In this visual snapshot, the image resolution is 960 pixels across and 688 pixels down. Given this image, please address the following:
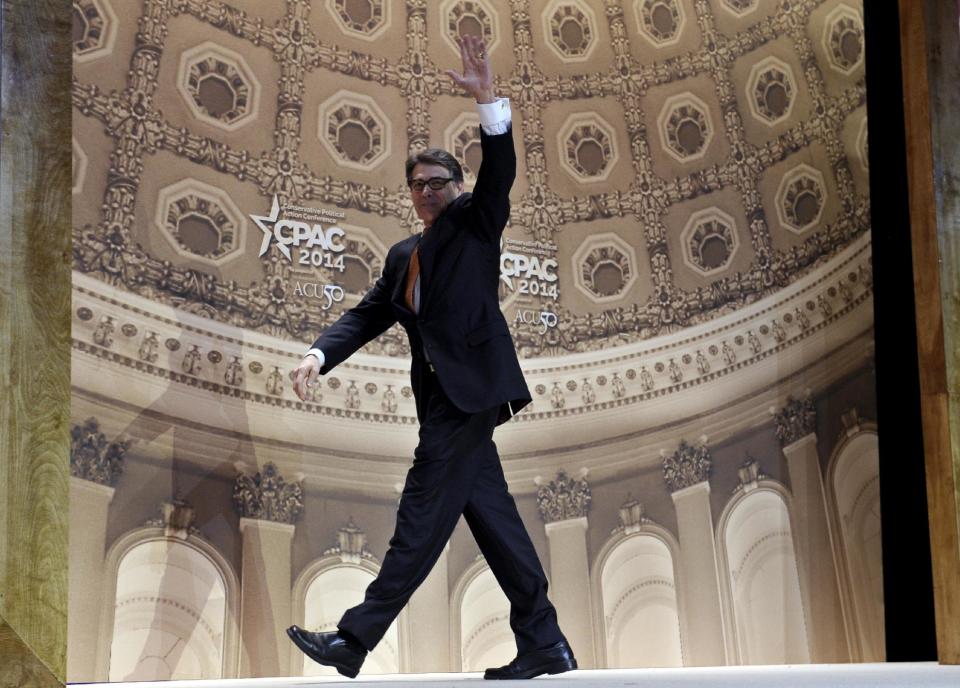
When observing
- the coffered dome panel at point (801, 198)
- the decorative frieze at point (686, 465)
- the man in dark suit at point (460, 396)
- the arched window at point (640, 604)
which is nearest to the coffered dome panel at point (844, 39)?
the coffered dome panel at point (801, 198)

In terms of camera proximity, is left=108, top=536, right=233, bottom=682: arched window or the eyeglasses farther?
left=108, top=536, right=233, bottom=682: arched window

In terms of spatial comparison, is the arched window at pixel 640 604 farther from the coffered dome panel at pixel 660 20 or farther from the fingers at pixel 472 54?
the fingers at pixel 472 54

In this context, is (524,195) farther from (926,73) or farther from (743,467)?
(926,73)

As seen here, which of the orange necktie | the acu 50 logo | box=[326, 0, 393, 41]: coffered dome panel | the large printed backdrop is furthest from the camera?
box=[326, 0, 393, 41]: coffered dome panel

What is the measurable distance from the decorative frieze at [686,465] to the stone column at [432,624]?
1.35 meters

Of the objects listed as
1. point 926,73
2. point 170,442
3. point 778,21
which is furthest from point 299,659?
point 778,21

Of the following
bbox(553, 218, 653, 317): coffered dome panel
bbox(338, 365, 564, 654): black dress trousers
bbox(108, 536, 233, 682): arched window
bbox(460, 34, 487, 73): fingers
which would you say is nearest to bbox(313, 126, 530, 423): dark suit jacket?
bbox(338, 365, 564, 654): black dress trousers

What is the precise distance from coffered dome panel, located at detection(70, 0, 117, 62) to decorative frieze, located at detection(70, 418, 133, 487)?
1867 mm

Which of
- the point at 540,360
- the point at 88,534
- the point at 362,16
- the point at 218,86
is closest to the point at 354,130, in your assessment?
the point at 362,16

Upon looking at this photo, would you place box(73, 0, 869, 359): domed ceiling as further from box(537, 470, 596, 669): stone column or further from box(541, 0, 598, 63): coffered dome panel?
box(537, 470, 596, 669): stone column

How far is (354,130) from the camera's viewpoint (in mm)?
7156

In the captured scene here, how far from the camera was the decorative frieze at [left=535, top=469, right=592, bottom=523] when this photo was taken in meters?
6.88

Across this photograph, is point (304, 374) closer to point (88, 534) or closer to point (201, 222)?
point (88, 534)

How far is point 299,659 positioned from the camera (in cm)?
612
